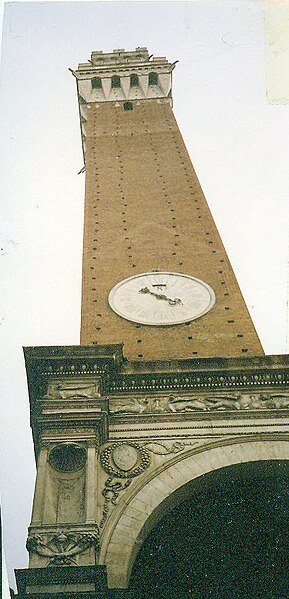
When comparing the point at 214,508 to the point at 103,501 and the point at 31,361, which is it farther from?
the point at 31,361

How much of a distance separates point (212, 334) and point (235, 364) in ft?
9.08

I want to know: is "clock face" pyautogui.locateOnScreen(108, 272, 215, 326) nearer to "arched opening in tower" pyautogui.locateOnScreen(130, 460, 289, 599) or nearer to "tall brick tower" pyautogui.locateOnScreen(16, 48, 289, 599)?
"tall brick tower" pyautogui.locateOnScreen(16, 48, 289, 599)

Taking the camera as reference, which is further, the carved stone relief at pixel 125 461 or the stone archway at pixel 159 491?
the carved stone relief at pixel 125 461

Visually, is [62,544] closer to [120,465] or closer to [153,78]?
[120,465]

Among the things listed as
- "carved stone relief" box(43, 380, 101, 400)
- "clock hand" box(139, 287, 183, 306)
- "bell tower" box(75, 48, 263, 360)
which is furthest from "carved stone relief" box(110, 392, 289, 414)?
"clock hand" box(139, 287, 183, 306)

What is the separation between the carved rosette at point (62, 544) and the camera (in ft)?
34.9

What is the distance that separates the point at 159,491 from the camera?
39.6 ft

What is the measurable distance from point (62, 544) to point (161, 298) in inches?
306

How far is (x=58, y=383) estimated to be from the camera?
1348 centimetres

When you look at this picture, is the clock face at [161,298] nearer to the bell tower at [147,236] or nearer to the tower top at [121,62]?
the bell tower at [147,236]

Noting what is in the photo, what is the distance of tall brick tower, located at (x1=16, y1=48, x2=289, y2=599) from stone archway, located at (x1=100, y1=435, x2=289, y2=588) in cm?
2

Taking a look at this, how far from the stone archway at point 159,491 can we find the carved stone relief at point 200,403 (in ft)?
2.65

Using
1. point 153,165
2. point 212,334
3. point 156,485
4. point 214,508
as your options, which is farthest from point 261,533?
point 153,165

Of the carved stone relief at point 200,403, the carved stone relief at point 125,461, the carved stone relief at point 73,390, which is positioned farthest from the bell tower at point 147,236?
the carved stone relief at point 125,461
